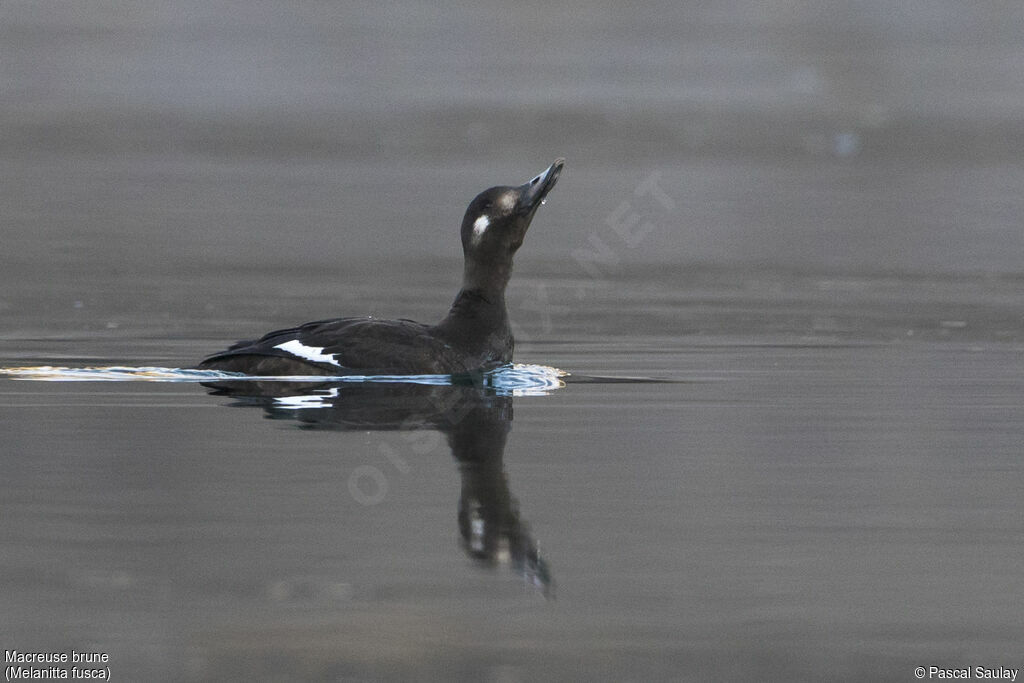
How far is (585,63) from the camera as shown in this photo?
47.9 meters

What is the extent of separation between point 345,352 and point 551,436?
4.81 feet

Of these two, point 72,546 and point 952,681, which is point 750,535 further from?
point 72,546

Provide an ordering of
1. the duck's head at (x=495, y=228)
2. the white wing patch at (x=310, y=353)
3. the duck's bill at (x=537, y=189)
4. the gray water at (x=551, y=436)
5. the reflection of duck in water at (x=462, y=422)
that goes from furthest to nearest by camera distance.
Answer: the duck's head at (x=495, y=228) < the duck's bill at (x=537, y=189) < the white wing patch at (x=310, y=353) < the reflection of duck in water at (x=462, y=422) < the gray water at (x=551, y=436)

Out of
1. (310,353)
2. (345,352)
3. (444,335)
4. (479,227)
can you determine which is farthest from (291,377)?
(479,227)

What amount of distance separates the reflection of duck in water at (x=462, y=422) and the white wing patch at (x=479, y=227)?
0.84 m

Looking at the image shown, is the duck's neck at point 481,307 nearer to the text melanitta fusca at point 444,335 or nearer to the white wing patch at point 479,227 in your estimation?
the text melanitta fusca at point 444,335

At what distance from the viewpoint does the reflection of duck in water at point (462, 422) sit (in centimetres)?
580

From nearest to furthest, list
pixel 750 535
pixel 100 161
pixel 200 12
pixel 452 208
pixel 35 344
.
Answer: pixel 750 535 → pixel 35 344 → pixel 452 208 → pixel 100 161 → pixel 200 12

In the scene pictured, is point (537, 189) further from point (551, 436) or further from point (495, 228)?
point (551, 436)

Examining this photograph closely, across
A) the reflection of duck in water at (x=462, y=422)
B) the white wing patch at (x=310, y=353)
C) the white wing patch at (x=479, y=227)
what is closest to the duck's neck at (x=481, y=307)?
the white wing patch at (x=479, y=227)

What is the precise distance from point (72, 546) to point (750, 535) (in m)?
2.05

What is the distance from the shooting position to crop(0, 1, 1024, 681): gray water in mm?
5000

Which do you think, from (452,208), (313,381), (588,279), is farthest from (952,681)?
(452,208)

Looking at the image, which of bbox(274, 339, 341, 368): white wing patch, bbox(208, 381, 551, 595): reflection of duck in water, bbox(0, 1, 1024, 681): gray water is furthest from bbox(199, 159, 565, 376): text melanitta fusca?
bbox(0, 1, 1024, 681): gray water
